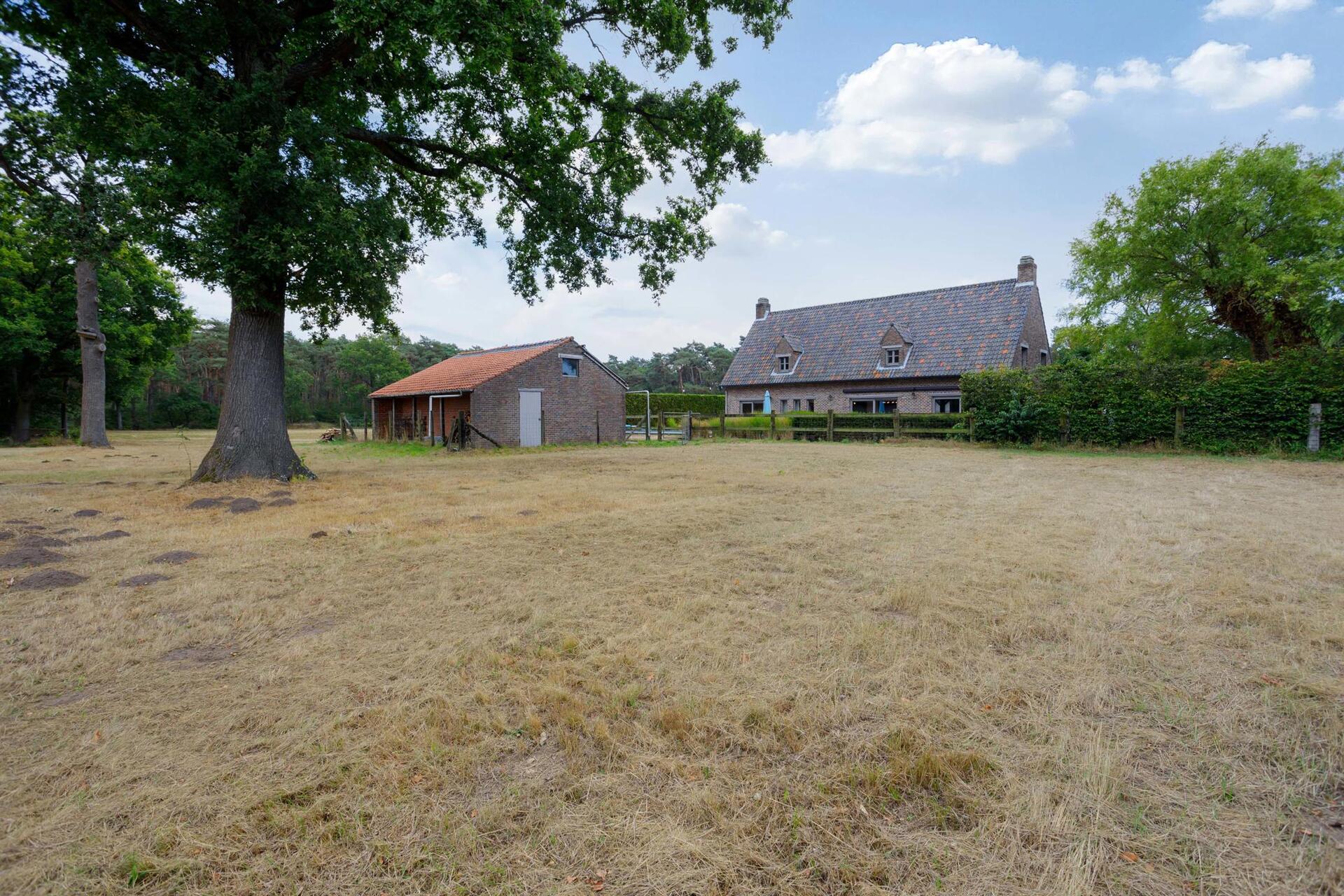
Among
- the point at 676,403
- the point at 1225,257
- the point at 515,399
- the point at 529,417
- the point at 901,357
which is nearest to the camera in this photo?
the point at 1225,257

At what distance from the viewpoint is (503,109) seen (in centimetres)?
1059

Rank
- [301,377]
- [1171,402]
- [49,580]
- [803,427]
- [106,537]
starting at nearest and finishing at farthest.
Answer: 1. [49,580]
2. [106,537]
3. [1171,402]
4. [803,427]
5. [301,377]

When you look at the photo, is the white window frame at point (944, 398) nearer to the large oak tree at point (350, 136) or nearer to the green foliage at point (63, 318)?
the large oak tree at point (350, 136)

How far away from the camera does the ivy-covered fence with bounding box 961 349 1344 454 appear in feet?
50.2

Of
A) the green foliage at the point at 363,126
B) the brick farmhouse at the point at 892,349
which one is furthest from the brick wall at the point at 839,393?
the green foliage at the point at 363,126

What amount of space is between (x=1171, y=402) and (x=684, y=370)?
192 ft

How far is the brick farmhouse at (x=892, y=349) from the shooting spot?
1067 inches

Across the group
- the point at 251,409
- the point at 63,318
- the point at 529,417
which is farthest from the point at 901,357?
the point at 63,318

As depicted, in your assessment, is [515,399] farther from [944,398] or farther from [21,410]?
[21,410]

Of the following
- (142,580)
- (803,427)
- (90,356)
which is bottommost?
(142,580)

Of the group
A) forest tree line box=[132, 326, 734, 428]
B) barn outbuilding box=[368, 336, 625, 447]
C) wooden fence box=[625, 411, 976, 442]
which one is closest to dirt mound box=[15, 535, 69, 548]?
barn outbuilding box=[368, 336, 625, 447]

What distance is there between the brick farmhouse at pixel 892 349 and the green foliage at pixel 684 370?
3544 cm

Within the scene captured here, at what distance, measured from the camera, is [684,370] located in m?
73.5

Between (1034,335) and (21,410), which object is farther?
(1034,335)
